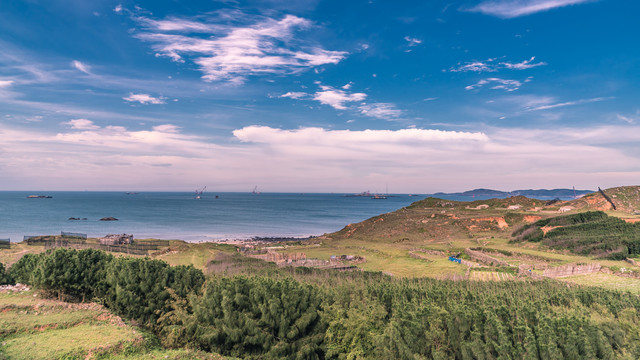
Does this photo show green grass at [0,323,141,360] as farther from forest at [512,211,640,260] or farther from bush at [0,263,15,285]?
forest at [512,211,640,260]

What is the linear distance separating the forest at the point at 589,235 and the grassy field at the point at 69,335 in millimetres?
37128

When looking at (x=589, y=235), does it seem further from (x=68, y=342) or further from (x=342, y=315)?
(x=68, y=342)

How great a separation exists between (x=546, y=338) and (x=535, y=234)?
40300mm

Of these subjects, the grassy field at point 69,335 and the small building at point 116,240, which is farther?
the small building at point 116,240

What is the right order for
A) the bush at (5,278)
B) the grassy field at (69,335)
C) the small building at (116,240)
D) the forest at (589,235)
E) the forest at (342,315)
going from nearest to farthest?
the forest at (342,315) < the grassy field at (69,335) < the bush at (5,278) < the forest at (589,235) < the small building at (116,240)

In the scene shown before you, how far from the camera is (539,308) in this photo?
1251 cm

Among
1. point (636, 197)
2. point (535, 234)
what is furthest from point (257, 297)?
point (636, 197)

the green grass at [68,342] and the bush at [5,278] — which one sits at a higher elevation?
the green grass at [68,342]

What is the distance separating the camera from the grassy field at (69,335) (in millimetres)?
10352

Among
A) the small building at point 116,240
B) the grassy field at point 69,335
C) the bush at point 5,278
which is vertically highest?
the grassy field at point 69,335

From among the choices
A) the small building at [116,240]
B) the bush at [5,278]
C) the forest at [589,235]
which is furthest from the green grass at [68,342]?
the forest at [589,235]

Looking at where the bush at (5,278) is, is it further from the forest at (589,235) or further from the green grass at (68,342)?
the forest at (589,235)

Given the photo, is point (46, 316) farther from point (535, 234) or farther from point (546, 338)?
point (535, 234)

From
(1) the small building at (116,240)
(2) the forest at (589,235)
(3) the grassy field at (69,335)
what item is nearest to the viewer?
(3) the grassy field at (69,335)
